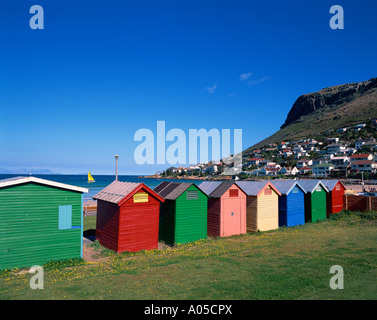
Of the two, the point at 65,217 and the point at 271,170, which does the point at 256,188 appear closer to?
the point at 65,217

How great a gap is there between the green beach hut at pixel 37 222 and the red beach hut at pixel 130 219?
228 cm

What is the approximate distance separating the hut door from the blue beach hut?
239 inches

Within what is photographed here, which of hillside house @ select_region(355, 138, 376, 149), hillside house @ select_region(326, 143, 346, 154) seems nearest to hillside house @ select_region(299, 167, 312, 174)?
hillside house @ select_region(326, 143, 346, 154)

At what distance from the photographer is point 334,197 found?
31.1 meters

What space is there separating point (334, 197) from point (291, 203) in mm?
8409

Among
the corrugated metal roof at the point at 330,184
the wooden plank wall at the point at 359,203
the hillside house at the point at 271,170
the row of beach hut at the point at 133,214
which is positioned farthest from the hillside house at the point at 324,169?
the row of beach hut at the point at 133,214

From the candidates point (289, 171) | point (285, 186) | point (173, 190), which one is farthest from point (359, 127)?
point (173, 190)

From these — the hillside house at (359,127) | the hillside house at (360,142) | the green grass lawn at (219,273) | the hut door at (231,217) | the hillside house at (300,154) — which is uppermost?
the hillside house at (359,127)

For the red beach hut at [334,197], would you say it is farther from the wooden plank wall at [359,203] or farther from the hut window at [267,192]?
the hut window at [267,192]

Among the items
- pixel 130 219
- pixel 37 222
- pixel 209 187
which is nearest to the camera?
pixel 37 222

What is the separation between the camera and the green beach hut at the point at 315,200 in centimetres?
2858
